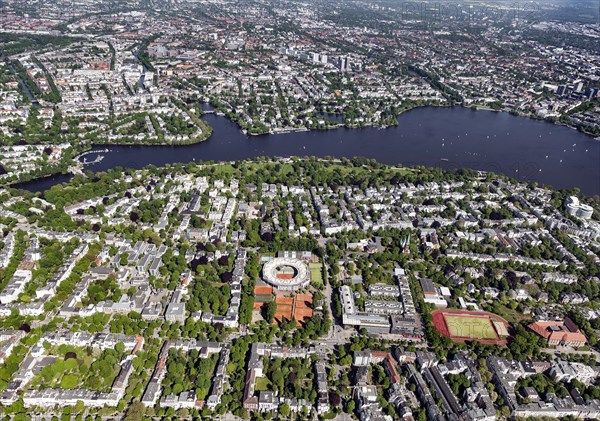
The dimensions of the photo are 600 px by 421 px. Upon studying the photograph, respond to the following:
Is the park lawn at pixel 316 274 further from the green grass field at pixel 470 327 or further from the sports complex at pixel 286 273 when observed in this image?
the green grass field at pixel 470 327

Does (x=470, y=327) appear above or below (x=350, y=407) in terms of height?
below

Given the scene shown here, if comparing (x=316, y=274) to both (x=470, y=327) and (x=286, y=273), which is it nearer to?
(x=286, y=273)

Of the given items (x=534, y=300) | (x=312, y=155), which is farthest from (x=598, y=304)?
(x=312, y=155)

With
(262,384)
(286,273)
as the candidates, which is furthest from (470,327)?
(262,384)

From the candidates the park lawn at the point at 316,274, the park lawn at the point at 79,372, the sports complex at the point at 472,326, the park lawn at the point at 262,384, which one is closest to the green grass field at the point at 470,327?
the sports complex at the point at 472,326

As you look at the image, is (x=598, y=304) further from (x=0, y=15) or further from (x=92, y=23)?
(x=0, y=15)

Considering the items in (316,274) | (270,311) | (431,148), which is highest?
(270,311)

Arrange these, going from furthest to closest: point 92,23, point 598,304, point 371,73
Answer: point 92,23 → point 371,73 → point 598,304
